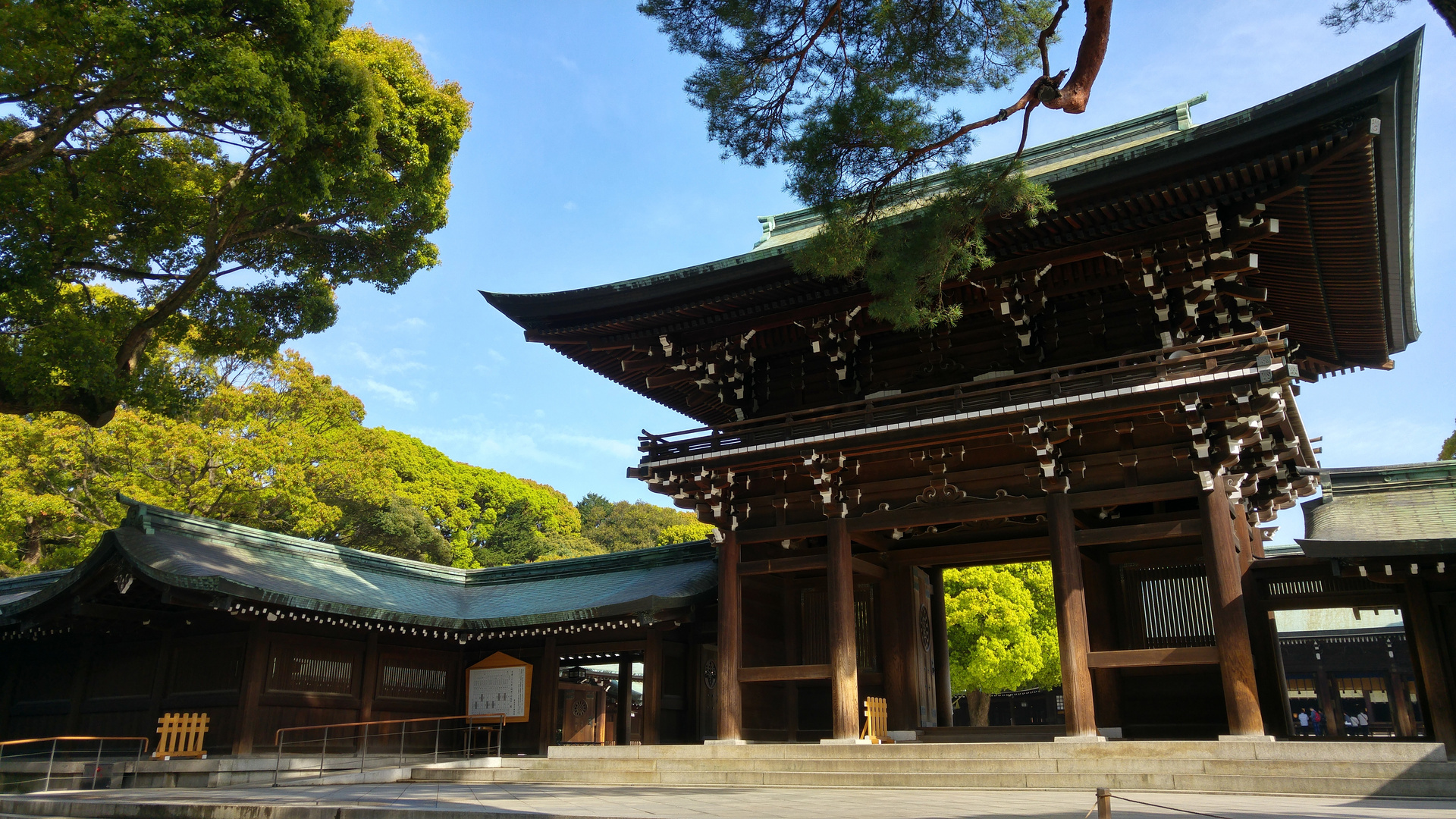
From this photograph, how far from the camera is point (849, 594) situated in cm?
1435

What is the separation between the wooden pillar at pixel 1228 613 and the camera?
36.8 feet

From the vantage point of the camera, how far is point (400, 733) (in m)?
17.8

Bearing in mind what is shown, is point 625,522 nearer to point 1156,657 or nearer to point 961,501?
point 961,501

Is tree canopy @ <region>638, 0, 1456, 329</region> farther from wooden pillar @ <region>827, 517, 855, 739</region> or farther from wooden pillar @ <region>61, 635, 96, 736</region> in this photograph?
wooden pillar @ <region>61, 635, 96, 736</region>

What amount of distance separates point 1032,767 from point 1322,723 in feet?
66.7

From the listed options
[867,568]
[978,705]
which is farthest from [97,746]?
[978,705]

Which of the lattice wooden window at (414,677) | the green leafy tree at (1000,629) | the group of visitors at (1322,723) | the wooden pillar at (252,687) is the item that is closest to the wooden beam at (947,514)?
the lattice wooden window at (414,677)

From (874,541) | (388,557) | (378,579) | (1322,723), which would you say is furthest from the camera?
(1322,723)

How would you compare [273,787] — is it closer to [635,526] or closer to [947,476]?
[947,476]

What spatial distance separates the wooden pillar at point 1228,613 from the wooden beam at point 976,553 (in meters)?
3.35

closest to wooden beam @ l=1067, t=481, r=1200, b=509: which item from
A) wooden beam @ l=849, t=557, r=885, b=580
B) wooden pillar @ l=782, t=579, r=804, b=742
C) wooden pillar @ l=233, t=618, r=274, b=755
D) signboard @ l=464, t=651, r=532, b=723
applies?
wooden beam @ l=849, t=557, r=885, b=580

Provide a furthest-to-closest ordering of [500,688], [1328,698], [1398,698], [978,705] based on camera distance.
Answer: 1. [978,705]
2. [1328,698]
3. [1398,698]
4. [500,688]

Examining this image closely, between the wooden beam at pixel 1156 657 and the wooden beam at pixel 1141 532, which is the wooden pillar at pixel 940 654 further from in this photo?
the wooden beam at pixel 1156 657

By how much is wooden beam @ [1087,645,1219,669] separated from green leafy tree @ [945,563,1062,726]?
1658 cm
